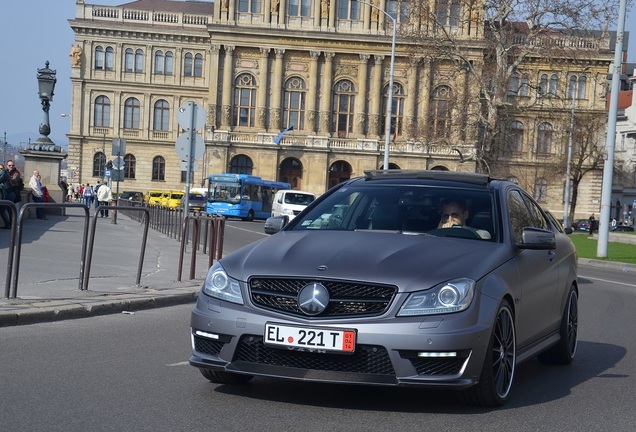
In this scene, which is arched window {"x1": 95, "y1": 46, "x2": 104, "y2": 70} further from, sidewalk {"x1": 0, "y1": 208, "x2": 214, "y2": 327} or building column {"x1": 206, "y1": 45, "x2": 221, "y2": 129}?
sidewalk {"x1": 0, "y1": 208, "x2": 214, "y2": 327}

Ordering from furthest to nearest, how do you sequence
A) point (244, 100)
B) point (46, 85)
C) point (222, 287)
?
point (244, 100)
point (46, 85)
point (222, 287)

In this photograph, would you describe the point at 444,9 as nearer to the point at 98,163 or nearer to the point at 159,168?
the point at 159,168

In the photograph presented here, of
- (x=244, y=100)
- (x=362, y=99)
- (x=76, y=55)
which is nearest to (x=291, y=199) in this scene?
(x=244, y=100)

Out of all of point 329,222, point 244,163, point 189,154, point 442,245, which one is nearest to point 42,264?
point 189,154

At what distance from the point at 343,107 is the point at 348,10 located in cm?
856

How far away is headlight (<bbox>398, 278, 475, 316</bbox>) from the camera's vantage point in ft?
21.9

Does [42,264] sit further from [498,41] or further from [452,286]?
[498,41]

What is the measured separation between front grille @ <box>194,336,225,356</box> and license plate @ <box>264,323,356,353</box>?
1.82 ft

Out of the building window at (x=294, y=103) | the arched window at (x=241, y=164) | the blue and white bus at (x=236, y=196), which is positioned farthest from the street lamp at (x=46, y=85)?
the building window at (x=294, y=103)

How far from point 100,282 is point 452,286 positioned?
9.33m

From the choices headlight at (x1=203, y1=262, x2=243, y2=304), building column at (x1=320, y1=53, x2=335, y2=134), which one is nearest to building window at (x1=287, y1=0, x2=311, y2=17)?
building column at (x1=320, y1=53, x2=335, y2=134)

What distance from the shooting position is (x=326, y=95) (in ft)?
314

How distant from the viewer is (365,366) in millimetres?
6707

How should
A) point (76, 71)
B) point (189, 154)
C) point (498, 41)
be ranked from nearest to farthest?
point (189, 154) → point (498, 41) → point (76, 71)
